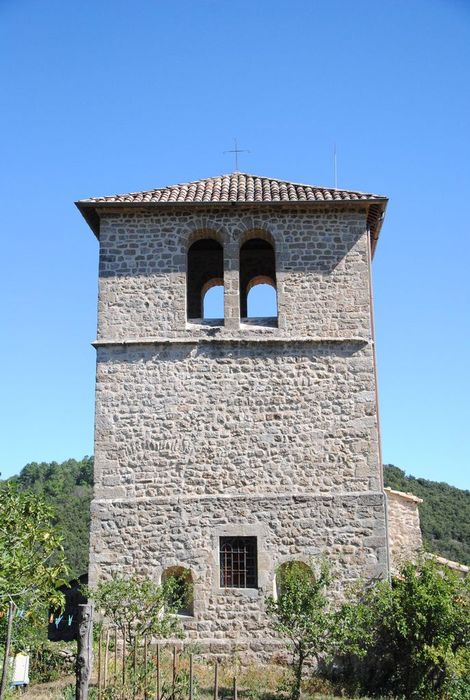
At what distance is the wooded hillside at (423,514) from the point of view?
34188mm

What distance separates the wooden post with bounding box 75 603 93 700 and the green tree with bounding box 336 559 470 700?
452 centimetres

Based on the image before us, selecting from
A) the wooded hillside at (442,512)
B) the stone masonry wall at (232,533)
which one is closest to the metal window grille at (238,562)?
the stone masonry wall at (232,533)

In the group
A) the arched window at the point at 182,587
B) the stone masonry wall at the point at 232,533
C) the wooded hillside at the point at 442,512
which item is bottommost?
the arched window at the point at 182,587

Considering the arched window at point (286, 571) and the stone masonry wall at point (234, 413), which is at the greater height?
the stone masonry wall at point (234, 413)

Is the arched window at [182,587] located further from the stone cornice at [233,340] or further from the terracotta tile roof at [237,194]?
the terracotta tile roof at [237,194]

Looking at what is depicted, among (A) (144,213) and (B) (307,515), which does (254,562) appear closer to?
(B) (307,515)

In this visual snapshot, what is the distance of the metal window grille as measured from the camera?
45.3 ft

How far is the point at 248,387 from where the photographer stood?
14.6 meters

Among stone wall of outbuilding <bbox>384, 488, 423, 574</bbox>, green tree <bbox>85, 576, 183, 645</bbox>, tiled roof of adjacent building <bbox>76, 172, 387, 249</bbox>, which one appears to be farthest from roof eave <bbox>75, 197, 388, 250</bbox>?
green tree <bbox>85, 576, 183, 645</bbox>

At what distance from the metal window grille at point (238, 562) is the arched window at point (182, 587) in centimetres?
56

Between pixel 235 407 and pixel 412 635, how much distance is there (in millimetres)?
4790

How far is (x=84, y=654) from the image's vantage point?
9141 mm

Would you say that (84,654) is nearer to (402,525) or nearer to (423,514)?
(402,525)

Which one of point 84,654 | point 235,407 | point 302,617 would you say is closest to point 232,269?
point 235,407
